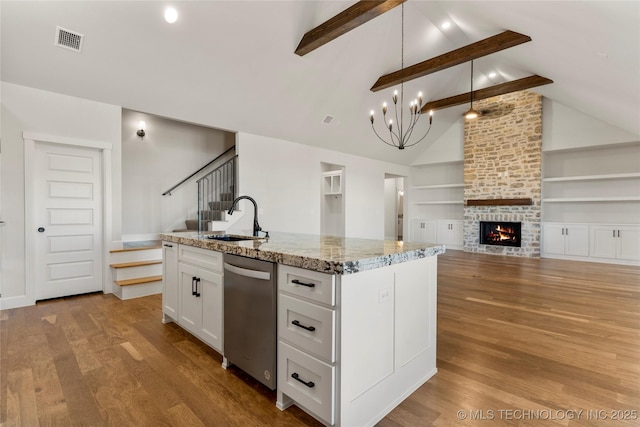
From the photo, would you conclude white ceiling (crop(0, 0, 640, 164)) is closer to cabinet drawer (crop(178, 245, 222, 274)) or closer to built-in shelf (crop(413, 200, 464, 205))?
cabinet drawer (crop(178, 245, 222, 274))

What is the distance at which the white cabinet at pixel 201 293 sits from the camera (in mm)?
2215

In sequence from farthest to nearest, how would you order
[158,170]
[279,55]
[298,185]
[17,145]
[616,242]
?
[298,185]
[616,242]
[158,170]
[279,55]
[17,145]

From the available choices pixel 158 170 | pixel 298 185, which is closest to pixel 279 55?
pixel 298 185

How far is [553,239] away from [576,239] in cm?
43

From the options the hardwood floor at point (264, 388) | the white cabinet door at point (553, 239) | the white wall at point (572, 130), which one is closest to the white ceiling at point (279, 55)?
the white wall at point (572, 130)

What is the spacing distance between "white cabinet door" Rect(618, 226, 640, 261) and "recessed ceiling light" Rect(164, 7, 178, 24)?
29.1 feet

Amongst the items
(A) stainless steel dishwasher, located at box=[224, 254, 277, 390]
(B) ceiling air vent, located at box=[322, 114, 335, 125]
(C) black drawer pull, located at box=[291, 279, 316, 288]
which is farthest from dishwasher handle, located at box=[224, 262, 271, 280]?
(B) ceiling air vent, located at box=[322, 114, 335, 125]

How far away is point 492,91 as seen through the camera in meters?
6.68

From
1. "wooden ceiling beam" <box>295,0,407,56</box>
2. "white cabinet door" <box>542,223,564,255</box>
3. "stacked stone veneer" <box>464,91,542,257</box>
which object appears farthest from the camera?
"stacked stone veneer" <box>464,91,542,257</box>

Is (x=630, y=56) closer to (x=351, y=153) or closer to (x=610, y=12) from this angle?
(x=610, y=12)

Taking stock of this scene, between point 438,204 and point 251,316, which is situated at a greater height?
point 438,204

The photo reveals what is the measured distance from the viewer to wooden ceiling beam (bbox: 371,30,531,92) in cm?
445

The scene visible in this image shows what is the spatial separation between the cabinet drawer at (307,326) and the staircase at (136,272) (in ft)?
10.7

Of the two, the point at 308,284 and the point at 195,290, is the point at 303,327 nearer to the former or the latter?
the point at 308,284
